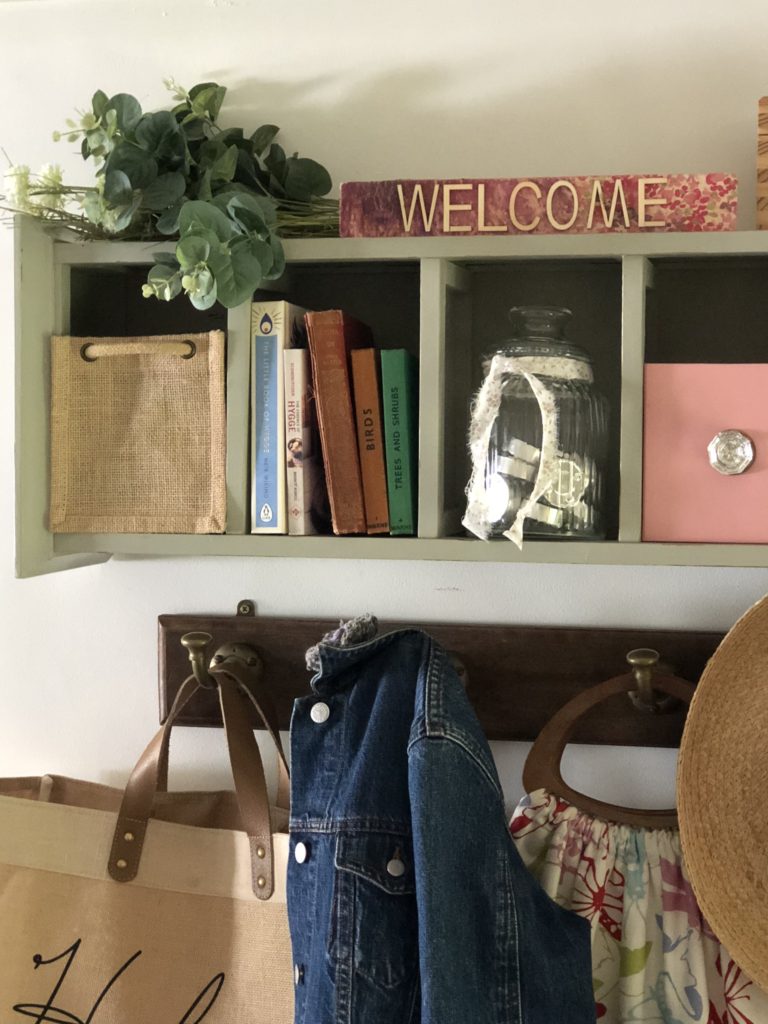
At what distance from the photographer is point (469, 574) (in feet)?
3.79

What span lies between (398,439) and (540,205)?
0.25m

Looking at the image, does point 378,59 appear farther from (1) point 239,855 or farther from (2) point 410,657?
(1) point 239,855

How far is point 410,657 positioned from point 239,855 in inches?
11.4

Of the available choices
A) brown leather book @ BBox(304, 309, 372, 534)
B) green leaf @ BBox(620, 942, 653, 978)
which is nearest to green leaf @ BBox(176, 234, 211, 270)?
brown leather book @ BBox(304, 309, 372, 534)

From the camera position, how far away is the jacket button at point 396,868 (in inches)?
37.0

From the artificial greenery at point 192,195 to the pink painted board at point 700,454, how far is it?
37cm

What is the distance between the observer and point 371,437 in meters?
0.99

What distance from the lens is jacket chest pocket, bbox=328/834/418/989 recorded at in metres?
0.92

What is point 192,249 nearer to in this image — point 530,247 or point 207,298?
point 207,298

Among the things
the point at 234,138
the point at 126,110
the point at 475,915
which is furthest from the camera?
the point at 234,138

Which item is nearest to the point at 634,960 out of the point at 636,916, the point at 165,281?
the point at 636,916

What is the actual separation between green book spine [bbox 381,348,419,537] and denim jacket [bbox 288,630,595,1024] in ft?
0.38

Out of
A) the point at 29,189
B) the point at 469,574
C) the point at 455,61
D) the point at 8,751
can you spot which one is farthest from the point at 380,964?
the point at 455,61

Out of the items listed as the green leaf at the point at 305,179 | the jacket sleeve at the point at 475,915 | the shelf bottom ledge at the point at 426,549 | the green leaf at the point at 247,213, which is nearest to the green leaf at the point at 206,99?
the green leaf at the point at 305,179
